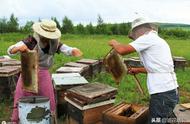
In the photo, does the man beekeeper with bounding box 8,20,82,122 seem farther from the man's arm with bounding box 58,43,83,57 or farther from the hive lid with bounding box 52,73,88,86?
the hive lid with bounding box 52,73,88,86

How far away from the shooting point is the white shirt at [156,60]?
14.4 feet

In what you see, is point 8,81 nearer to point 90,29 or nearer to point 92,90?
point 92,90

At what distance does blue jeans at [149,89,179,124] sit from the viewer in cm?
451

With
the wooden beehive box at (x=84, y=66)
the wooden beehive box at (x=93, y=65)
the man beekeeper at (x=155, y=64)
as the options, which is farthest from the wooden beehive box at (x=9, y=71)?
the man beekeeper at (x=155, y=64)

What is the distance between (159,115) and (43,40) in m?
2.02

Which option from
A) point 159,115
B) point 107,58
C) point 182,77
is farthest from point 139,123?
point 182,77

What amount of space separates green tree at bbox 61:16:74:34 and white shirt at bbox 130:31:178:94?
1138 inches

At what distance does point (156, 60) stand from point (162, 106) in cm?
56

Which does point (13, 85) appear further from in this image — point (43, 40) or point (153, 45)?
point (153, 45)

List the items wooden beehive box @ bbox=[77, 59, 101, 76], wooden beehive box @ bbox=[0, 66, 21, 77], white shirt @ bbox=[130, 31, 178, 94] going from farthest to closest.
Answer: wooden beehive box @ bbox=[77, 59, 101, 76] → wooden beehive box @ bbox=[0, 66, 21, 77] → white shirt @ bbox=[130, 31, 178, 94]

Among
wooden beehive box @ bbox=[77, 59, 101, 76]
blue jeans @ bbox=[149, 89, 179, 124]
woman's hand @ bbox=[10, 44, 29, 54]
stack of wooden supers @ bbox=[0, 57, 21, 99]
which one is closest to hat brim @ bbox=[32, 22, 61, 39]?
woman's hand @ bbox=[10, 44, 29, 54]

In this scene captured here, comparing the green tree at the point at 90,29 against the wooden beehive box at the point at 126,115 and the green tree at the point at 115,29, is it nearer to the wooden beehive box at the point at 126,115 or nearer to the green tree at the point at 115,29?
the green tree at the point at 115,29

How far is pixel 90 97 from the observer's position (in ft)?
18.1

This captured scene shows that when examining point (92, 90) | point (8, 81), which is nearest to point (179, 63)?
point (8, 81)
